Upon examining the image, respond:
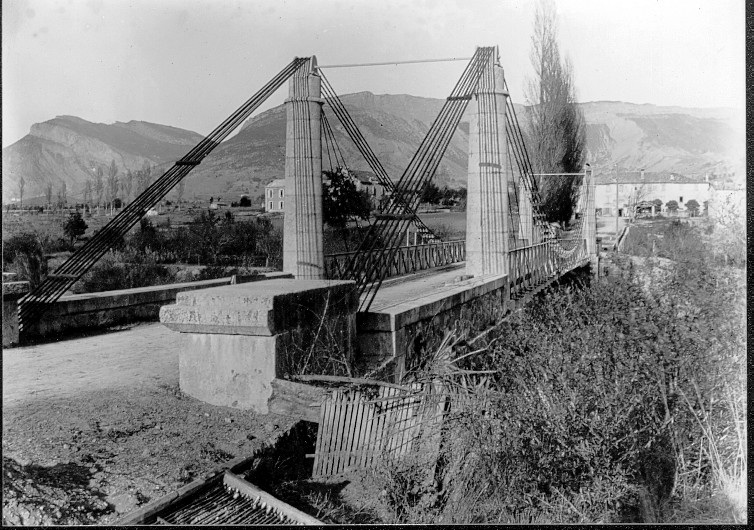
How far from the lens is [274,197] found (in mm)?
24797

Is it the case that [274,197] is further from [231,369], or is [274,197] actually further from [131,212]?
[231,369]

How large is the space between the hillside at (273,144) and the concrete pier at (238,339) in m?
1.88

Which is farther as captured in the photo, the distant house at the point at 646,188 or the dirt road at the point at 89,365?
the distant house at the point at 646,188

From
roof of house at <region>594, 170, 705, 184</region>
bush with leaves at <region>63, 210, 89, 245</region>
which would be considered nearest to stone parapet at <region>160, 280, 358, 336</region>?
bush with leaves at <region>63, 210, 89, 245</region>

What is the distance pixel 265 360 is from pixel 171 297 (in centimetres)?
439

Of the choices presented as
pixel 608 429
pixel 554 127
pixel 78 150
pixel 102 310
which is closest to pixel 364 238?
pixel 102 310

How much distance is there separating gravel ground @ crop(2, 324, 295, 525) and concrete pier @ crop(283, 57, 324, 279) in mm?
3332

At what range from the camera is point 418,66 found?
31.5ft

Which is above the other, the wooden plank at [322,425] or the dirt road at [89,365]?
the dirt road at [89,365]

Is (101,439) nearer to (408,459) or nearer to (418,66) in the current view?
(408,459)

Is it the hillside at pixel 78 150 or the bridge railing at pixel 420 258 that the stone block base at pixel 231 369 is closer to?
the hillside at pixel 78 150

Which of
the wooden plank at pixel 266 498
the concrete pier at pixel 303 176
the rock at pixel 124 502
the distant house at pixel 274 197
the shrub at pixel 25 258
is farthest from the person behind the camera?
the distant house at pixel 274 197

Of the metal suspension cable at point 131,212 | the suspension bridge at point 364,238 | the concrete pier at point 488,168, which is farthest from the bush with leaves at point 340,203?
the metal suspension cable at point 131,212

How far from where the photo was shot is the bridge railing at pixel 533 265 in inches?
481
